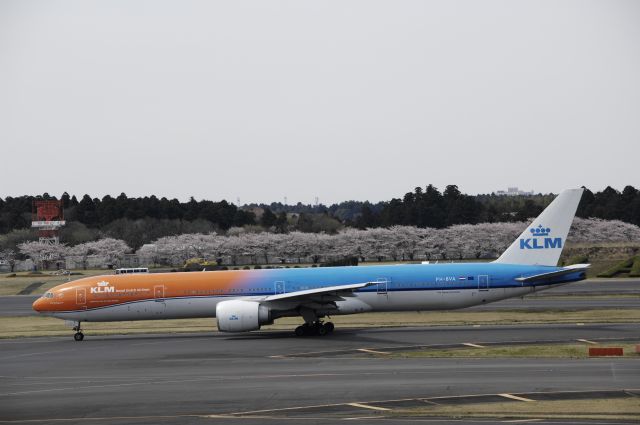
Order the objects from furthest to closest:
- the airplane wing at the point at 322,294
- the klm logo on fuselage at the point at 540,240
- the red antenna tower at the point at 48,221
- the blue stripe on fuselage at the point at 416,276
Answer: the red antenna tower at the point at 48,221
the klm logo on fuselage at the point at 540,240
the blue stripe on fuselage at the point at 416,276
the airplane wing at the point at 322,294

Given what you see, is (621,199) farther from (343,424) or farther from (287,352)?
(343,424)

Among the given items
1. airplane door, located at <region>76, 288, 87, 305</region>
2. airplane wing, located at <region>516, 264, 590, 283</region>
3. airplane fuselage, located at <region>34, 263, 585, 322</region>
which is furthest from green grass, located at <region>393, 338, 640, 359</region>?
airplane door, located at <region>76, 288, 87, 305</region>

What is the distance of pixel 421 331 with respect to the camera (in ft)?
130

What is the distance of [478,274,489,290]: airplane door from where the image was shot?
133 ft

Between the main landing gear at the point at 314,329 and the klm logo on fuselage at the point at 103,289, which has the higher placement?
the klm logo on fuselage at the point at 103,289

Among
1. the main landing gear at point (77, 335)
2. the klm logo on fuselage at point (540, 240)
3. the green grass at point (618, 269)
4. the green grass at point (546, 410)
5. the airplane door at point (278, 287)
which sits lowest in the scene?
the green grass at point (546, 410)

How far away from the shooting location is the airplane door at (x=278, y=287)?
135 ft

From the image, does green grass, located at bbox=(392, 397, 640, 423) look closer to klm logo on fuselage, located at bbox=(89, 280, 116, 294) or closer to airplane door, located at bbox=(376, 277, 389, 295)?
airplane door, located at bbox=(376, 277, 389, 295)

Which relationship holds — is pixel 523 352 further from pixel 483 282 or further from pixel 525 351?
pixel 483 282

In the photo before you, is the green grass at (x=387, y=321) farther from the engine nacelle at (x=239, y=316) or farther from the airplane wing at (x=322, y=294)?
the engine nacelle at (x=239, y=316)

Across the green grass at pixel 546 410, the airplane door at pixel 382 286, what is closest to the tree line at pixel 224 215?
the airplane door at pixel 382 286

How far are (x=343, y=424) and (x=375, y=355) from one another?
38.3 feet

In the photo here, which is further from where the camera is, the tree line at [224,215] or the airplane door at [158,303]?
the tree line at [224,215]

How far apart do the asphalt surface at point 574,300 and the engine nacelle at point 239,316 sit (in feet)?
55.4
